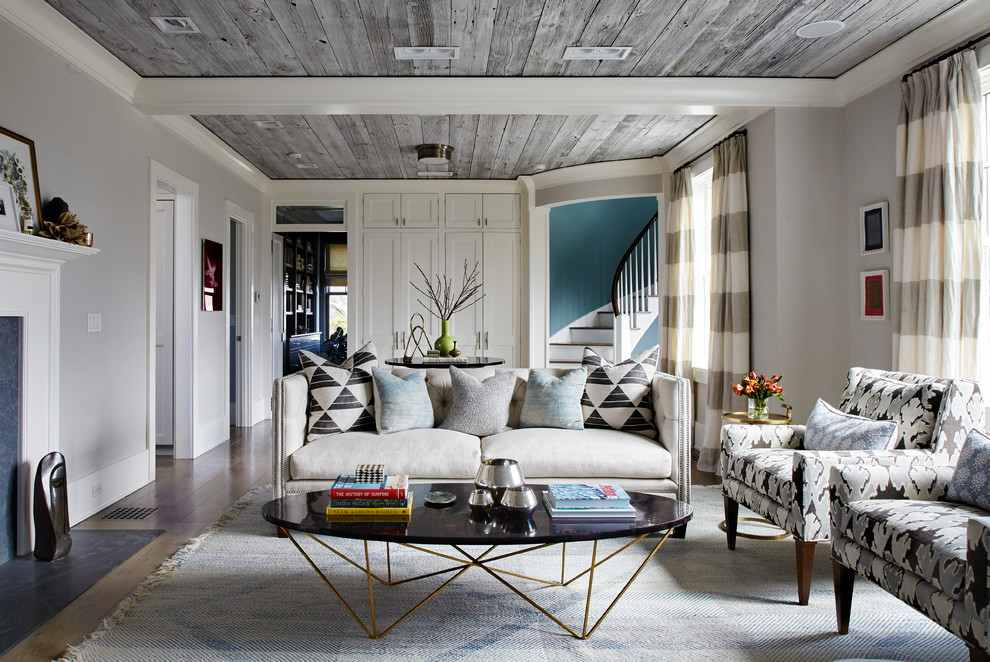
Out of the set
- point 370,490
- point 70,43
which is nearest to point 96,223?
point 70,43

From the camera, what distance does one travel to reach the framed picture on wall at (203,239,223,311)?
5.37 metres

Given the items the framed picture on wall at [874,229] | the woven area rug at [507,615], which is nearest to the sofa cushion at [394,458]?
the woven area rug at [507,615]

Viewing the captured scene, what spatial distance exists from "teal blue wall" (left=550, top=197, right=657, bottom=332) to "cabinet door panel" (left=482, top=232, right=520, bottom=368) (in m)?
1.72

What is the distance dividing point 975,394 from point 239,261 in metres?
5.80

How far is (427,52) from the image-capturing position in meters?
3.61

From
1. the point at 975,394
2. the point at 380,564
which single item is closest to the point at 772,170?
the point at 975,394

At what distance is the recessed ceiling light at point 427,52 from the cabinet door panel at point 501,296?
3.44 m

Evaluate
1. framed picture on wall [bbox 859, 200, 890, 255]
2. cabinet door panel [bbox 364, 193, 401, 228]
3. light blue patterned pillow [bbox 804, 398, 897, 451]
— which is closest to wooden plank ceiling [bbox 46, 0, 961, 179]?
framed picture on wall [bbox 859, 200, 890, 255]

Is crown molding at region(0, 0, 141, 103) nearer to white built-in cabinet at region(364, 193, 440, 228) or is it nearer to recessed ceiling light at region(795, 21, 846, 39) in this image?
white built-in cabinet at region(364, 193, 440, 228)

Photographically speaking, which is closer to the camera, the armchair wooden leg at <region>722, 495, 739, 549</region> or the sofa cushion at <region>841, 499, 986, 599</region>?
the sofa cushion at <region>841, 499, 986, 599</region>

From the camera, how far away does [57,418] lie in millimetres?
3225

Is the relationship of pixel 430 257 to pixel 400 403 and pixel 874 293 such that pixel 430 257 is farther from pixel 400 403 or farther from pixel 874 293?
pixel 874 293

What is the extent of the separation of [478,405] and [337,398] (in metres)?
0.76

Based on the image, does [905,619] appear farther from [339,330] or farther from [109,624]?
[339,330]
